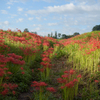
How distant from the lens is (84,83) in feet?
14.5

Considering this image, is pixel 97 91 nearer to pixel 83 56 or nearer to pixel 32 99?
pixel 32 99

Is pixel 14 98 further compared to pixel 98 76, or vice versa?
pixel 98 76

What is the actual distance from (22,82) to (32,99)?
106 cm

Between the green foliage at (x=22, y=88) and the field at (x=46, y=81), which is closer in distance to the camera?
the field at (x=46, y=81)

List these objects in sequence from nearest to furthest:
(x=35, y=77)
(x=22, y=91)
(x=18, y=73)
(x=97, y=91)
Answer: (x=97, y=91), (x=22, y=91), (x=18, y=73), (x=35, y=77)

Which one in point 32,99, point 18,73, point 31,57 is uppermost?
point 31,57

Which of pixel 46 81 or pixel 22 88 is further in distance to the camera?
pixel 46 81

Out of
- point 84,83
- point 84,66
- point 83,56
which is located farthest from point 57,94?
point 83,56

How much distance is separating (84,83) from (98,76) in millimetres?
721

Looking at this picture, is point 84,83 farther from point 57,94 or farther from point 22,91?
point 22,91

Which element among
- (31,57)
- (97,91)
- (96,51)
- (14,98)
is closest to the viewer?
(14,98)

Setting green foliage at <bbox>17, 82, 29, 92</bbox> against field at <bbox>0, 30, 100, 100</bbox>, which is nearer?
field at <bbox>0, 30, 100, 100</bbox>

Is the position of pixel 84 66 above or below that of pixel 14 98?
above

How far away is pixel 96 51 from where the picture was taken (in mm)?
5969
